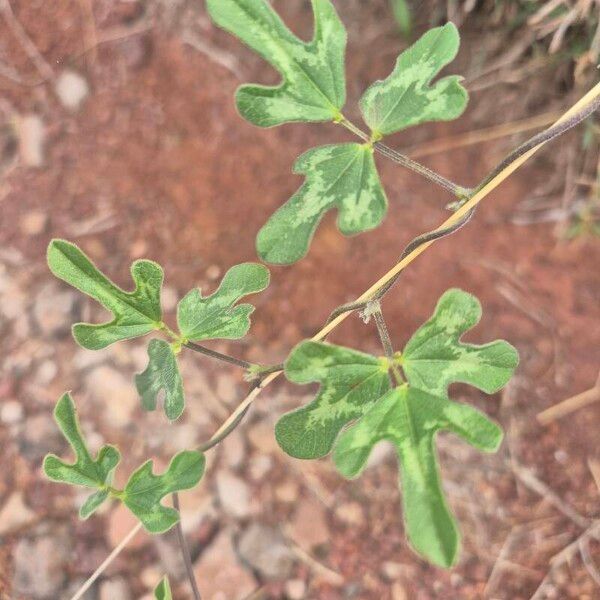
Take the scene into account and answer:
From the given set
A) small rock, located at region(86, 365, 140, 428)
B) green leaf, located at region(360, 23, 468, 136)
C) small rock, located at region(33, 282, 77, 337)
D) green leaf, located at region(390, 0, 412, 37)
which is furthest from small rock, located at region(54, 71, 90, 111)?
green leaf, located at region(360, 23, 468, 136)

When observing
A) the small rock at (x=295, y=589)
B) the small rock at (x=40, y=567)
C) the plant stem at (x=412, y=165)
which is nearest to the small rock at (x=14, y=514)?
the small rock at (x=40, y=567)

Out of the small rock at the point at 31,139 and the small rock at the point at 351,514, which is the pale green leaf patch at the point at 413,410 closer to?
the small rock at the point at 351,514

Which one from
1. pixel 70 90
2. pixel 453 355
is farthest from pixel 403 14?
pixel 453 355

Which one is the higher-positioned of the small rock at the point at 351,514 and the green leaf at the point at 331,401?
the green leaf at the point at 331,401

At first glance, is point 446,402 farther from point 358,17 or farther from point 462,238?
point 358,17

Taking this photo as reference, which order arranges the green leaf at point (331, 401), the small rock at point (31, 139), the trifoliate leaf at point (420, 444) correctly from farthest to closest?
the small rock at point (31, 139) < the green leaf at point (331, 401) < the trifoliate leaf at point (420, 444)

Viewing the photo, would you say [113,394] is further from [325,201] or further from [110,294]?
[325,201]

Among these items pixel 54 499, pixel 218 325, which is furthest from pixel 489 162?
pixel 54 499
